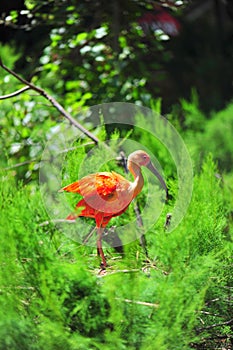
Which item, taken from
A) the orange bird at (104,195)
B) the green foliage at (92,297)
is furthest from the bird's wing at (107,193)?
the green foliage at (92,297)

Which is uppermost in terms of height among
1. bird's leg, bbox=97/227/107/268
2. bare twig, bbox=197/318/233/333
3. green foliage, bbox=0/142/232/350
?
green foliage, bbox=0/142/232/350

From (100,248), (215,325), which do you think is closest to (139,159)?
(100,248)

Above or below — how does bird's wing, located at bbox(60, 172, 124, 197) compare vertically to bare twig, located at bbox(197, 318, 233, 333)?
above

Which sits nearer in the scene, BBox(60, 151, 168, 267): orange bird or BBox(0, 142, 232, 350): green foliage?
BBox(0, 142, 232, 350): green foliage

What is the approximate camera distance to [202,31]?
4.52 meters

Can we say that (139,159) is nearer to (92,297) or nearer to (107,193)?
(107,193)

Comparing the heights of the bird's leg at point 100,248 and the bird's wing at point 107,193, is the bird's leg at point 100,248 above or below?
below

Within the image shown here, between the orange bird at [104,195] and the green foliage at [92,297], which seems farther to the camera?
the orange bird at [104,195]

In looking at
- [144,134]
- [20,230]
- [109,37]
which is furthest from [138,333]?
[109,37]

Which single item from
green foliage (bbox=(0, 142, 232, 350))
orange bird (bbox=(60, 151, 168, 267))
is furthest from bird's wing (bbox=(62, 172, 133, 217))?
green foliage (bbox=(0, 142, 232, 350))

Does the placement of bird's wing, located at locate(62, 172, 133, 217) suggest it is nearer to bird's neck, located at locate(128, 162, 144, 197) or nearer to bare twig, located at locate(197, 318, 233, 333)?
bird's neck, located at locate(128, 162, 144, 197)

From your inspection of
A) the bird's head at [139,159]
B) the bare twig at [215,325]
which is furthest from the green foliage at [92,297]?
the bird's head at [139,159]

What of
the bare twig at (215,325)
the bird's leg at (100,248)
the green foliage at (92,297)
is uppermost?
the green foliage at (92,297)

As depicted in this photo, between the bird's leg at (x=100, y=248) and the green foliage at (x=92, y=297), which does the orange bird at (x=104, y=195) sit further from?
the green foliage at (x=92, y=297)
